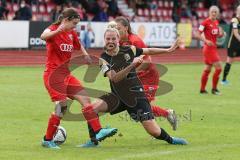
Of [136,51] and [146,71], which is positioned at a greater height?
[136,51]

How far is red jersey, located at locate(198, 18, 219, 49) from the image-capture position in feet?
60.5

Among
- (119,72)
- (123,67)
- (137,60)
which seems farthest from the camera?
(123,67)

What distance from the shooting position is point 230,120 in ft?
43.9

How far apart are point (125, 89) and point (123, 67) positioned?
0.36 meters

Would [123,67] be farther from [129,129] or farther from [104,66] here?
[129,129]

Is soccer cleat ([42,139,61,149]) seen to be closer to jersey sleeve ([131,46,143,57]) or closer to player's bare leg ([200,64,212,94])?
jersey sleeve ([131,46,143,57])

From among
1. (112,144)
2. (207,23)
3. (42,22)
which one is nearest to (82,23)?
(42,22)

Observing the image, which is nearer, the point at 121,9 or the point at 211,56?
the point at 211,56

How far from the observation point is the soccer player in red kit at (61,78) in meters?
10.3

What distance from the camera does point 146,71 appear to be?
11922 millimetres

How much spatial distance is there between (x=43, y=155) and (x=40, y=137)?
150cm

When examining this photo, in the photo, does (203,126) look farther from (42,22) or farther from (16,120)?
(42,22)

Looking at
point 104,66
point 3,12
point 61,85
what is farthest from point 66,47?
point 3,12

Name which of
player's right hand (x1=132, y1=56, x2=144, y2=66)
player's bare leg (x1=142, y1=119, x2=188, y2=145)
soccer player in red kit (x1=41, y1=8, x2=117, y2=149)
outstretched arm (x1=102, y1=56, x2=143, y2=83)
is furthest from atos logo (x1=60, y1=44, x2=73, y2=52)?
player's bare leg (x1=142, y1=119, x2=188, y2=145)
